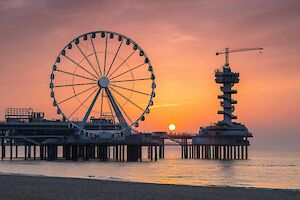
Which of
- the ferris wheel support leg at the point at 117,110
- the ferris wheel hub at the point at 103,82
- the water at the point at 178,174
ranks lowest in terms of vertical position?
the water at the point at 178,174

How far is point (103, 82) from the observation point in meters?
112

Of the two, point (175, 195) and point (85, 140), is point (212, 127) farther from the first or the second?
point (175, 195)

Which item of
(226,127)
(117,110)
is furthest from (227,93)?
(117,110)

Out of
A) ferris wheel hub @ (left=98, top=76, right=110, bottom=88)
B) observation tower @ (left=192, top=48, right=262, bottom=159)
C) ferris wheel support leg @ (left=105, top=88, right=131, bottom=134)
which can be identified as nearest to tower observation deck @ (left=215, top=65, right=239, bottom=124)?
observation tower @ (left=192, top=48, right=262, bottom=159)

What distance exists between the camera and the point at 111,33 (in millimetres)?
112812

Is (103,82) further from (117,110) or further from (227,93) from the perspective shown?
(227,93)

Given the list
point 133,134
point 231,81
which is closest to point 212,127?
point 231,81

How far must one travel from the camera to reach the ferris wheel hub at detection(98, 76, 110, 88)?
11219 cm

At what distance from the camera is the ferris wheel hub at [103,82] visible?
112188 millimetres

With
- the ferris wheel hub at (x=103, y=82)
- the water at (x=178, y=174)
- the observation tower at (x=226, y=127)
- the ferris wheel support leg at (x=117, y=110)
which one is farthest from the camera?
the observation tower at (x=226, y=127)

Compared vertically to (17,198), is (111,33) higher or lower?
higher

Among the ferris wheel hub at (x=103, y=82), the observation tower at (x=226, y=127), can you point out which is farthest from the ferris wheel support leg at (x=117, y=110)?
the observation tower at (x=226, y=127)

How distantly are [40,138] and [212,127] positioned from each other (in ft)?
149

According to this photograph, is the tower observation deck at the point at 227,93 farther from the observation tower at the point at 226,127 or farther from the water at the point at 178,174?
the water at the point at 178,174
